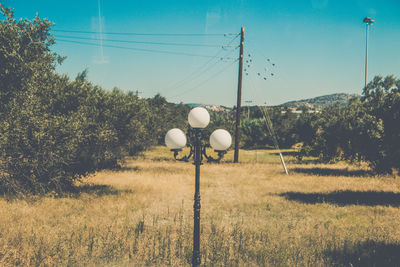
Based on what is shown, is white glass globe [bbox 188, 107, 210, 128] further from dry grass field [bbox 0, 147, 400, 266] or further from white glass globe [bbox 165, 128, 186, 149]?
dry grass field [bbox 0, 147, 400, 266]

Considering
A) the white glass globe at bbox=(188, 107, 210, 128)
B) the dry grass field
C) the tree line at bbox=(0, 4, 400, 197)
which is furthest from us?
the tree line at bbox=(0, 4, 400, 197)

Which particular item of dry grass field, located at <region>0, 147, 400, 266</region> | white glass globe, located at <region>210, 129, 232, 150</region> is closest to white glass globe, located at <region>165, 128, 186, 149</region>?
white glass globe, located at <region>210, 129, 232, 150</region>

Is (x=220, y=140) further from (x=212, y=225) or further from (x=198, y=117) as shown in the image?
(x=212, y=225)

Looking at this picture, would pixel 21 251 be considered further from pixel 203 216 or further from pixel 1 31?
pixel 1 31

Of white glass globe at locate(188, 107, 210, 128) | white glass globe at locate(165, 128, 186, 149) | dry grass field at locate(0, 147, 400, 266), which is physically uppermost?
white glass globe at locate(188, 107, 210, 128)

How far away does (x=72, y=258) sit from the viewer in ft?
22.4

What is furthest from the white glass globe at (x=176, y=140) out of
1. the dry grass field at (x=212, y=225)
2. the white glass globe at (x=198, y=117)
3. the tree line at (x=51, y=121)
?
the tree line at (x=51, y=121)

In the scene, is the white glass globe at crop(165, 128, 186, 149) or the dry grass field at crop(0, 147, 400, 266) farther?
the dry grass field at crop(0, 147, 400, 266)

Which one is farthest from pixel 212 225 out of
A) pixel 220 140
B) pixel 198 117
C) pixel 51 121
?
pixel 51 121

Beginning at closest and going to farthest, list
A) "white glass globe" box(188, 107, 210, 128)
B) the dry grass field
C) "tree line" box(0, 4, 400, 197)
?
"white glass globe" box(188, 107, 210, 128), the dry grass field, "tree line" box(0, 4, 400, 197)

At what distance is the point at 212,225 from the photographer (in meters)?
9.56

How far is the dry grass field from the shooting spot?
715 cm

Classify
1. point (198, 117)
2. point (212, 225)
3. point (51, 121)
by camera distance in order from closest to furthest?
point (198, 117) < point (212, 225) < point (51, 121)

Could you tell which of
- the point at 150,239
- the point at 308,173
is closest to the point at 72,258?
the point at 150,239
